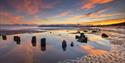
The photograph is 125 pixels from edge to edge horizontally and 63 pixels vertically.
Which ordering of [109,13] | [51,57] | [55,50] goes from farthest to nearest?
[109,13]
[55,50]
[51,57]

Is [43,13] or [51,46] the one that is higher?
[43,13]

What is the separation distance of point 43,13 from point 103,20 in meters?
1.86

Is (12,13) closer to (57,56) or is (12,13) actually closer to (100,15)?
(57,56)

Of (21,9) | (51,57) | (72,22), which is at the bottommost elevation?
(51,57)

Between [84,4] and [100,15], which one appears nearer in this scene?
[84,4]

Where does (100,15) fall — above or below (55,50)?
above

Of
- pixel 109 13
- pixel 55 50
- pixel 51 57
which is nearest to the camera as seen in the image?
pixel 51 57

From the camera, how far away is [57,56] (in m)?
5.12

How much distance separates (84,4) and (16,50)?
2.26 meters

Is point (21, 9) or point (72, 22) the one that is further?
point (72, 22)

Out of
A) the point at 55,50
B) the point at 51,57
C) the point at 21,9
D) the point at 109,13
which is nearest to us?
the point at 51,57

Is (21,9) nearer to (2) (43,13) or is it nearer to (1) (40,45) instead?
(2) (43,13)

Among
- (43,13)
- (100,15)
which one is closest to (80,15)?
(100,15)

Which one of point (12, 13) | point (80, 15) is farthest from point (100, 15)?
point (12, 13)
